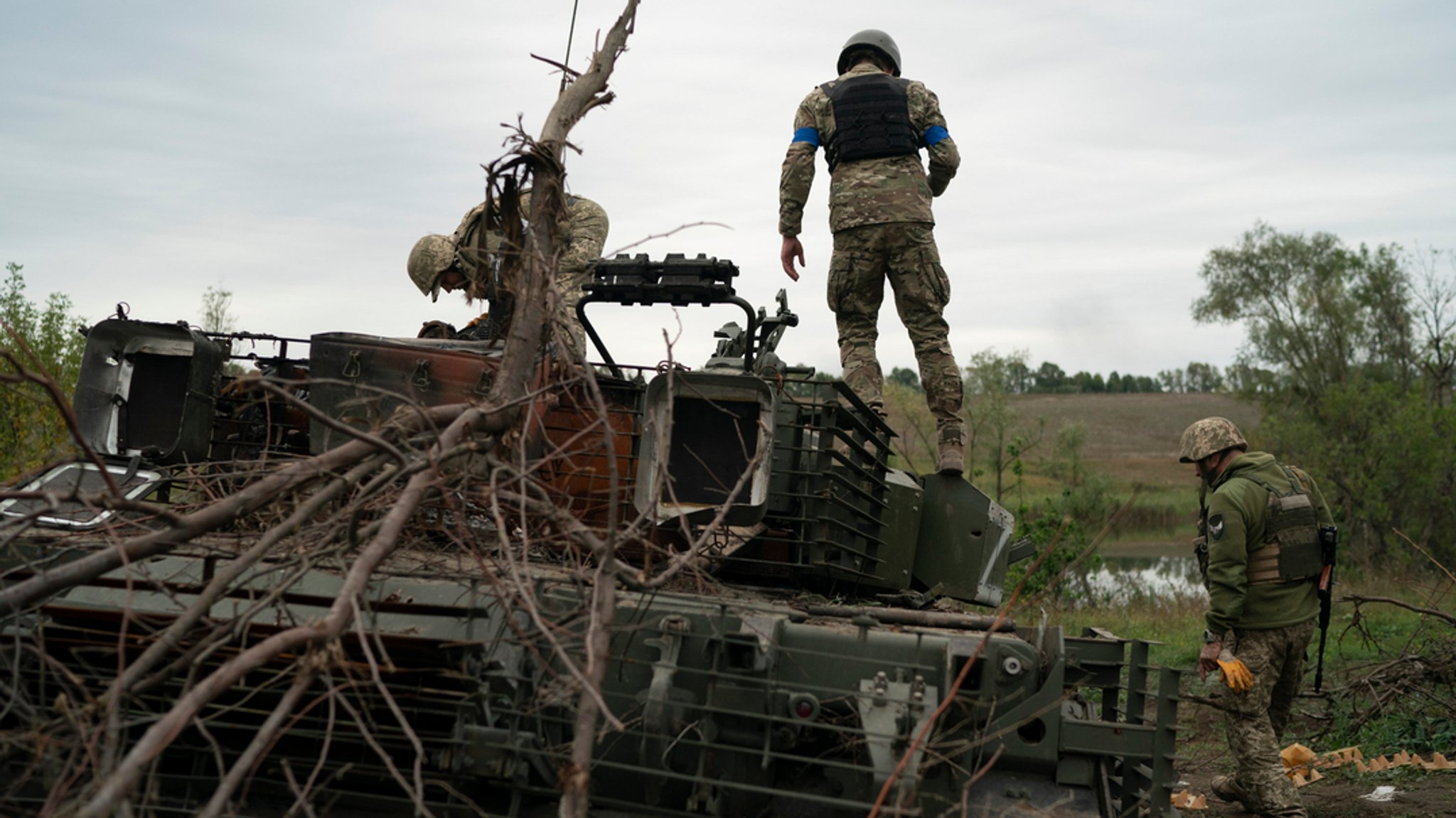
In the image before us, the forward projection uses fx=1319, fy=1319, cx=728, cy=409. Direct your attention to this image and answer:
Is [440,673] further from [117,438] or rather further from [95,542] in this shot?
[117,438]

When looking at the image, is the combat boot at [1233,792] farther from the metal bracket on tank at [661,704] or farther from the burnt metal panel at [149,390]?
the burnt metal panel at [149,390]

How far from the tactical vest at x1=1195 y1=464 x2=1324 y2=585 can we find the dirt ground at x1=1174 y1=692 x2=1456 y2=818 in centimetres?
132

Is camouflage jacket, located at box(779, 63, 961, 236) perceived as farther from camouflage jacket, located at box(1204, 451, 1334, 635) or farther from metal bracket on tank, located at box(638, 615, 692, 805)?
metal bracket on tank, located at box(638, 615, 692, 805)

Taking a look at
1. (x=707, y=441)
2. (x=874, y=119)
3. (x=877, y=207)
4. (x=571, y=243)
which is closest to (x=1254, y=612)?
(x=877, y=207)

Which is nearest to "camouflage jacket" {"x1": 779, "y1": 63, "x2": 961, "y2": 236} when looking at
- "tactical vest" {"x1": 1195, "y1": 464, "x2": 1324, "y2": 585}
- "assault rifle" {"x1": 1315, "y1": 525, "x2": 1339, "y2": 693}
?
"tactical vest" {"x1": 1195, "y1": 464, "x2": 1324, "y2": 585}

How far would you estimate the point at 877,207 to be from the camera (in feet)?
21.5

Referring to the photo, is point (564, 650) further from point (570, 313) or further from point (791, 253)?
point (791, 253)

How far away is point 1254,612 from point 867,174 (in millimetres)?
3123

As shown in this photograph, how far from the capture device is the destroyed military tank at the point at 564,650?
3441mm

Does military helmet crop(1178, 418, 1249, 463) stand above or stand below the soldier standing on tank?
below

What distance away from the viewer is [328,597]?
383cm

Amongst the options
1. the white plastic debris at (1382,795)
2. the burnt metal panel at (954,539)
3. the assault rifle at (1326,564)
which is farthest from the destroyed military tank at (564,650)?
the white plastic debris at (1382,795)

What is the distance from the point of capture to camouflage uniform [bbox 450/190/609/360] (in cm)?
496

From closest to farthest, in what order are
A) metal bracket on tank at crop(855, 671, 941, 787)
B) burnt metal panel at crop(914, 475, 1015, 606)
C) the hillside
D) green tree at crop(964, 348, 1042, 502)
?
metal bracket on tank at crop(855, 671, 941, 787) < burnt metal panel at crop(914, 475, 1015, 606) < green tree at crop(964, 348, 1042, 502) < the hillside
